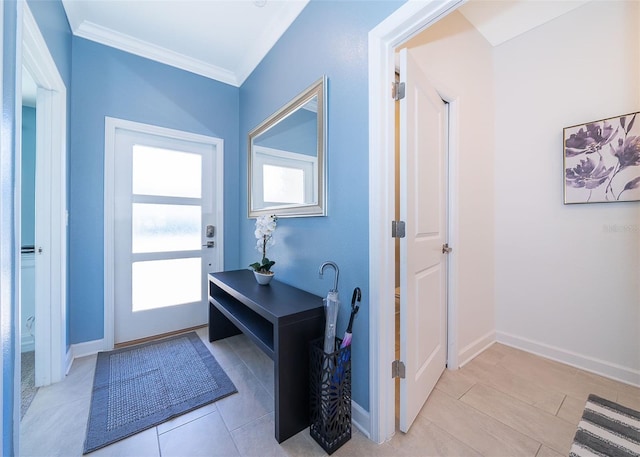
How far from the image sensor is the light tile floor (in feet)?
4.19

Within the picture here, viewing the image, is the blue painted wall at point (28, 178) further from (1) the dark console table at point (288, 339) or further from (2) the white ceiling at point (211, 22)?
(1) the dark console table at point (288, 339)

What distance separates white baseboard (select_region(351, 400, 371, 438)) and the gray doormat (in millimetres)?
799

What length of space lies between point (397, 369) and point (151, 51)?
323 centimetres

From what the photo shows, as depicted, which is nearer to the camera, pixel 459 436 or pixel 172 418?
pixel 459 436

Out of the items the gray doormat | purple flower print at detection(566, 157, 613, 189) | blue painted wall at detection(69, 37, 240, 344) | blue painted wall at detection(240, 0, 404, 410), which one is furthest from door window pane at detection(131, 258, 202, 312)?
purple flower print at detection(566, 157, 613, 189)

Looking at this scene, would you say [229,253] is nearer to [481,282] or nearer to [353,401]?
[353,401]

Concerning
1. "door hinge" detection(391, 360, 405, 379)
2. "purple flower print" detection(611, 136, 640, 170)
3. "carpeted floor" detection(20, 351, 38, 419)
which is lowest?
"carpeted floor" detection(20, 351, 38, 419)

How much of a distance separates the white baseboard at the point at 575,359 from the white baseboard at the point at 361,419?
67.3 inches

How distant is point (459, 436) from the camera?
1.35m

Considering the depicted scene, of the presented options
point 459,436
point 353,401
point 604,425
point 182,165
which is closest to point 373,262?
point 353,401

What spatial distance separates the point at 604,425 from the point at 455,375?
731 mm

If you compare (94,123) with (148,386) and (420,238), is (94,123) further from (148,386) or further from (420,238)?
(420,238)

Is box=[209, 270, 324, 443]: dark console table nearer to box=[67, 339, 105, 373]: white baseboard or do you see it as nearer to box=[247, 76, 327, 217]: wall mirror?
box=[247, 76, 327, 217]: wall mirror

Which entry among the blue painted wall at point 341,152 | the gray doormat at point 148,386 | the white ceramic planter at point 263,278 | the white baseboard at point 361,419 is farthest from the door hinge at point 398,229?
the gray doormat at point 148,386
